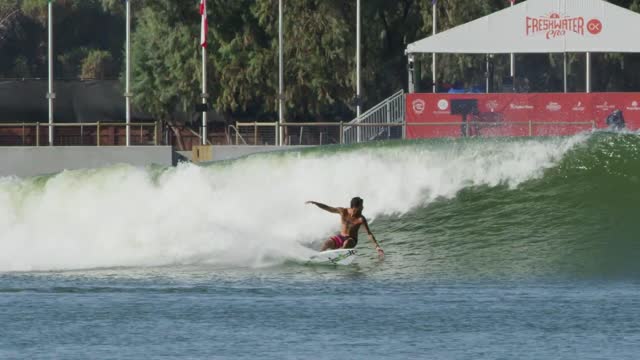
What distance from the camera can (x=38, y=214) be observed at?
3738 cm

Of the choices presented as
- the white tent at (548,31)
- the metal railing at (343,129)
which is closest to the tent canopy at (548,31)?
the white tent at (548,31)

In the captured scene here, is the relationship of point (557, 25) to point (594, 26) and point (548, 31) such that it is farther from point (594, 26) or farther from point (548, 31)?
point (594, 26)

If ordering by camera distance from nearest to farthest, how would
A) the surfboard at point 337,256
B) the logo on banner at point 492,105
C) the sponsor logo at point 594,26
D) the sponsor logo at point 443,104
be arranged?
the surfboard at point 337,256
the logo on banner at point 492,105
the sponsor logo at point 443,104
the sponsor logo at point 594,26

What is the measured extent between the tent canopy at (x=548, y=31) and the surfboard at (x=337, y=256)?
72.9 ft

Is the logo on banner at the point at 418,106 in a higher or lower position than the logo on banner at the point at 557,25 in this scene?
lower

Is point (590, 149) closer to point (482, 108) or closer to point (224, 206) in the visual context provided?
point (224, 206)

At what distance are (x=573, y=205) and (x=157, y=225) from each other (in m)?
7.80

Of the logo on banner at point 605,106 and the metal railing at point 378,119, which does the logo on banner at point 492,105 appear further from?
the logo on banner at point 605,106

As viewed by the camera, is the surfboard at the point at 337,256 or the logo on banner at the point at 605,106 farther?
the logo on banner at the point at 605,106

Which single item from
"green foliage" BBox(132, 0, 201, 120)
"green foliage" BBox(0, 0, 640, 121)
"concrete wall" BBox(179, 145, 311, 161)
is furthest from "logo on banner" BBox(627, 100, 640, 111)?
"green foliage" BBox(132, 0, 201, 120)

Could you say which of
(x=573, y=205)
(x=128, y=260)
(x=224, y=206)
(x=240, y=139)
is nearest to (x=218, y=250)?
(x=128, y=260)

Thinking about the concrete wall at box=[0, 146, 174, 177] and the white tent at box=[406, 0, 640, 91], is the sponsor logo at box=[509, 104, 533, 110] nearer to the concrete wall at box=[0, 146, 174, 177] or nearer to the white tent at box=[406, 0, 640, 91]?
the white tent at box=[406, 0, 640, 91]

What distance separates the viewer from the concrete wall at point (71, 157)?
47844mm

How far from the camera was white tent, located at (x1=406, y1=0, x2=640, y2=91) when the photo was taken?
160 feet
